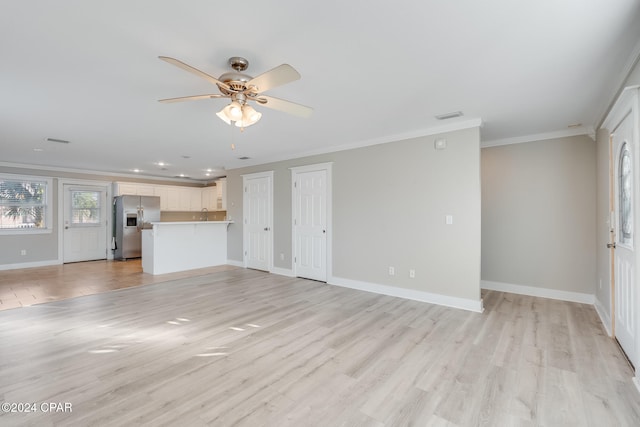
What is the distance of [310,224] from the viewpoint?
213 inches

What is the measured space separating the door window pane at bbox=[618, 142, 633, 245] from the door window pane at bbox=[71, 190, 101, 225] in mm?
10033

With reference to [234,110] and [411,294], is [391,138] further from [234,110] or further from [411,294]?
[234,110]

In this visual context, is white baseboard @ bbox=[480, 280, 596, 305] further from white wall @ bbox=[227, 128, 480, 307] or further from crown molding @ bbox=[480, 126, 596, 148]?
crown molding @ bbox=[480, 126, 596, 148]

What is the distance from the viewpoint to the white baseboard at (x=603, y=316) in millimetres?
3040

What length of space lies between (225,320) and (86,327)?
143 cm

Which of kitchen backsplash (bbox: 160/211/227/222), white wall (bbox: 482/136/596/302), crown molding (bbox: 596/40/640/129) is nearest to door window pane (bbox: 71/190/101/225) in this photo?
kitchen backsplash (bbox: 160/211/227/222)

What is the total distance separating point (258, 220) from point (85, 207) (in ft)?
16.0

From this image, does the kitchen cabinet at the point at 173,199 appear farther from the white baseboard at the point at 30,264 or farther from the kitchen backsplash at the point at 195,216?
the white baseboard at the point at 30,264

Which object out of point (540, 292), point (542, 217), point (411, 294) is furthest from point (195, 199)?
point (540, 292)

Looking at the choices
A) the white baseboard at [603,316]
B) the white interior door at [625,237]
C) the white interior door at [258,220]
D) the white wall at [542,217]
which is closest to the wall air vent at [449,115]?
the white interior door at [625,237]

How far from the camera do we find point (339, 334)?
9.80ft

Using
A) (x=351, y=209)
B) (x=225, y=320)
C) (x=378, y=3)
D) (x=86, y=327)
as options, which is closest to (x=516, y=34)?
(x=378, y=3)

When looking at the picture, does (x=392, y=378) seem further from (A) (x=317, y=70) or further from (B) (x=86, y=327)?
(B) (x=86, y=327)

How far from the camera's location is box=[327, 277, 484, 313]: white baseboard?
375cm
